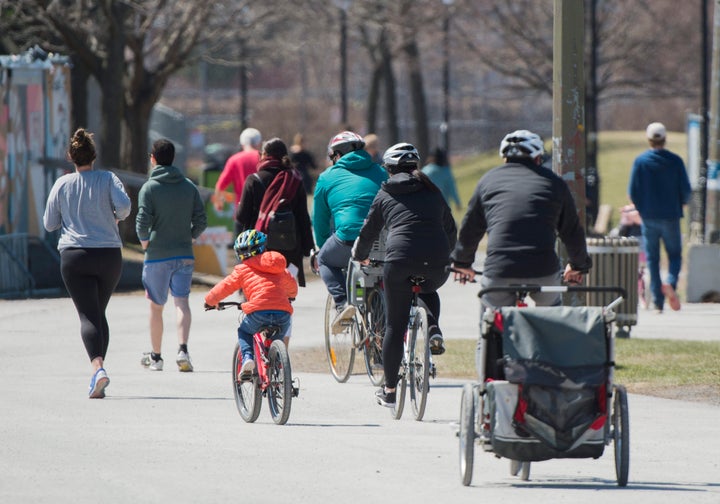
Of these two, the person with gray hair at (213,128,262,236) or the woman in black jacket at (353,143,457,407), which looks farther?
the person with gray hair at (213,128,262,236)

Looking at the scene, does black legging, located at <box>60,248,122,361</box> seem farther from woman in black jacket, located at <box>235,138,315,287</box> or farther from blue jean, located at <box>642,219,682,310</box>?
blue jean, located at <box>642,219,682,310</box>

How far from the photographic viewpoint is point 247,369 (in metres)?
9.16

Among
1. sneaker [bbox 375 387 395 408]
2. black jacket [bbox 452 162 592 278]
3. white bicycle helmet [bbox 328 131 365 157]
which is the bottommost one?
sneaker [bbox 375 387 395 408]

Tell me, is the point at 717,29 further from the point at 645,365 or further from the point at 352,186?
the point at 352,186

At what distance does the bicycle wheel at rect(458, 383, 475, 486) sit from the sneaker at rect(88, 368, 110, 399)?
3.65m

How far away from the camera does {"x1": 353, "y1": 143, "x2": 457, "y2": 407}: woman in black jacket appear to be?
30.2 ft

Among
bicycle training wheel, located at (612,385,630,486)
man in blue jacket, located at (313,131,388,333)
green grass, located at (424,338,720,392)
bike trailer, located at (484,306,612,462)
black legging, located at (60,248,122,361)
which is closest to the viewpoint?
bike trailer, located at (484,306,612,462)

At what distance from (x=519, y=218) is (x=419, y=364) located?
1.77 meters

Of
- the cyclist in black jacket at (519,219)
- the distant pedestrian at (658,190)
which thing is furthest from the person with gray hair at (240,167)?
the cyclist in black jacket at (519,219)

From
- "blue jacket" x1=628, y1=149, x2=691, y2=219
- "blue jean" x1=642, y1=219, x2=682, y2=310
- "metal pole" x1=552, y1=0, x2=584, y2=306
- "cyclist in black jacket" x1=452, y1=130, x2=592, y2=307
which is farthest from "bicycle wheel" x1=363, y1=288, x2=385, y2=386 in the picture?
"blue jean" x1=642, y1=219, x2=682, y2=310

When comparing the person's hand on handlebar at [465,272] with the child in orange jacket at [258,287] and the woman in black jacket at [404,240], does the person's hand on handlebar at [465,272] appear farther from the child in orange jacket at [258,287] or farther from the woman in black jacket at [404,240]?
the child in orange jacket at [258,287]

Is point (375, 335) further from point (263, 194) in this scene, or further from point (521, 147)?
point (521, 147)

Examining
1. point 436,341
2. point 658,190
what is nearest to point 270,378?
point 436,341

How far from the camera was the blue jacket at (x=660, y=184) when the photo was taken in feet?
51.3
